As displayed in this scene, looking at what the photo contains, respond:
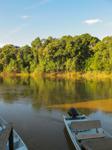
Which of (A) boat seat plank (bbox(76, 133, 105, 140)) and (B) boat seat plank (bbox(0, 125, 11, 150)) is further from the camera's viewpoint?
(A) boat seat plank (bbox(76, 133, 105, 140))

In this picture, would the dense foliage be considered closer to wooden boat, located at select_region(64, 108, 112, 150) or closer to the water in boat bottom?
the water in boat bottom

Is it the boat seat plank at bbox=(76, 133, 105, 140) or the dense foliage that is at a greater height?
the dense foliage

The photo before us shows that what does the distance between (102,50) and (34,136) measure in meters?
45.6

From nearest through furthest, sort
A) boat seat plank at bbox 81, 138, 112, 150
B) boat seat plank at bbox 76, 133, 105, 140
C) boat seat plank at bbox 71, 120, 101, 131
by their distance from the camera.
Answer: boat seat plank at bbox 81, 138, 112, 150 < boat seat plank at bbox 76, 133, 105, 140 < boat seat plank at bbox 71, 120, 101, 131

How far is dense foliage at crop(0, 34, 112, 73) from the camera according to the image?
58.6 meters

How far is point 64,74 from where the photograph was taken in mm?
68562

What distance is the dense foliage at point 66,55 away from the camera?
58594 mm

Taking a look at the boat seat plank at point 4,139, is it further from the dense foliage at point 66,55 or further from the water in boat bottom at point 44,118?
the dense foliage at point 66,55

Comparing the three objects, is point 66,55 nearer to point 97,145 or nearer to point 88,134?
point 88,134

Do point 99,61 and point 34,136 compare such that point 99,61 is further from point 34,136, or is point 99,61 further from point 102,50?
point 34,136

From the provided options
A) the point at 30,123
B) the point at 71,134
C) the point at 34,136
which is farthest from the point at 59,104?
the point at 71,134

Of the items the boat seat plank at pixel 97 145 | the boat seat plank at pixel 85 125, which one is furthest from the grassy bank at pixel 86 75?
the boat seat plank at pixel 97 145

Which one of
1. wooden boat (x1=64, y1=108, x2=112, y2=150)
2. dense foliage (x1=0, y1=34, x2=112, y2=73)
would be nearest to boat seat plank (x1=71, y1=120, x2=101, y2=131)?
wooden boat (x1=64, y1=108, x2=112, y2=150)

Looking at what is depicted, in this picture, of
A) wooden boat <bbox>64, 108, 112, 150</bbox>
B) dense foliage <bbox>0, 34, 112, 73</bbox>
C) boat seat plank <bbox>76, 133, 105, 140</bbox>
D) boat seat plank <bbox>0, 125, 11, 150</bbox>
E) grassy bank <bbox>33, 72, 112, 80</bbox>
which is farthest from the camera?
dense foliage <bbox>0, 34, 112, 73</bbox>
